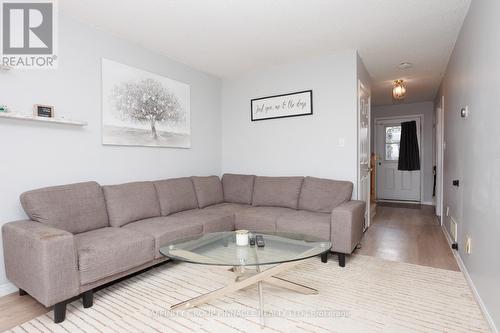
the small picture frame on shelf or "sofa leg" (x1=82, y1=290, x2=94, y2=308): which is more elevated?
the small picture frame on shelf

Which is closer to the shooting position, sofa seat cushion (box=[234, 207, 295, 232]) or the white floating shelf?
the white floating shelf

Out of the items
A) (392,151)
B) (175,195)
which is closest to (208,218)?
(175,195)

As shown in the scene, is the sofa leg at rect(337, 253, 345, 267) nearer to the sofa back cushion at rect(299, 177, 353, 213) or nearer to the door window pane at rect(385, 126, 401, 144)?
the sofa back cushion at rect(299, 177, 353, 213)

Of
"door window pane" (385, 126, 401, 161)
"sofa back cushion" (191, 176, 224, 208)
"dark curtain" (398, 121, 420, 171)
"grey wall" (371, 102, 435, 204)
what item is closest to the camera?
"sofa back cushion" (191, 176, 224, 208)

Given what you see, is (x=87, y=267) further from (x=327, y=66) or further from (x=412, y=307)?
(x=327, y=66)

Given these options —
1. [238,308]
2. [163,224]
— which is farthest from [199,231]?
[238,308]

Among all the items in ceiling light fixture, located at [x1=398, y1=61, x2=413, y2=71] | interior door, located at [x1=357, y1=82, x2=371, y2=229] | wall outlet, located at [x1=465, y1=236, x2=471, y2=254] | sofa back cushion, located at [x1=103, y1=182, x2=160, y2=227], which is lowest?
wall outlet, located at [x1=465, y1=236, x2=471, y2=254]

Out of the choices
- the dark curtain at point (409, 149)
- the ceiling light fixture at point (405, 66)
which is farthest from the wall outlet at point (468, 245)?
the dark curtain at point (409, 149)

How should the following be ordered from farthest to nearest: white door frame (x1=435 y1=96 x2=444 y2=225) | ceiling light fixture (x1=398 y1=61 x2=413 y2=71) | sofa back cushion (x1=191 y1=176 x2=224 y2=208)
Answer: white door frame (x1=435 y1=96 x2=444 y2=225) → ceiling light fixture (x1=398 y1=61 x2=413 y2=71) → sofa back cushion (x1=191 y1=176 x2=224 y2=208)

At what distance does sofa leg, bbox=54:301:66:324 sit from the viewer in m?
1.79

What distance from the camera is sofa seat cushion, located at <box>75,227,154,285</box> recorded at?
1.91 metres

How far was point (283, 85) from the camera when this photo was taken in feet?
12.8

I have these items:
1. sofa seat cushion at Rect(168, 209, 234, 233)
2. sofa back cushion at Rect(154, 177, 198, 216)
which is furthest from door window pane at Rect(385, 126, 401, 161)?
sofa back cushion at Rect(154, 177, 198, 216)

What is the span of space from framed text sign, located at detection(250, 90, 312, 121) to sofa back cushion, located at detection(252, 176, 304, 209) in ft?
2.94
